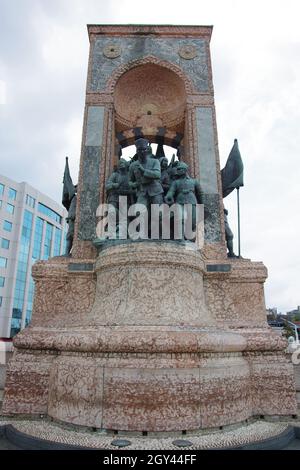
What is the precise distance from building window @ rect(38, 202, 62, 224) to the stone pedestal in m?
54.4

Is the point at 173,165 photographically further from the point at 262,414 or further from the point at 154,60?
the point at 262,414

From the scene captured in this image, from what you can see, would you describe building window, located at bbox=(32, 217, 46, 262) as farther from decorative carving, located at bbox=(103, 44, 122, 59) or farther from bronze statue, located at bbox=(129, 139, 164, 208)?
bronze statue, located at bbox=(129, 139, 164, 208)

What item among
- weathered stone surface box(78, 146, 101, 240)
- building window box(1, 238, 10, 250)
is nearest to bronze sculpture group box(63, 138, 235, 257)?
weathered stone surface box(78, 146, 101, 240)

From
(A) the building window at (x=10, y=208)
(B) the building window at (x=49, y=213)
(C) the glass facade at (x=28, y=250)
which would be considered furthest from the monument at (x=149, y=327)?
(B) the building window at (x=49, y=213)

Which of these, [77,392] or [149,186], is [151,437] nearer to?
[77,392]

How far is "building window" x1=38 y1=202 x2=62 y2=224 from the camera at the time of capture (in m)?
60.4

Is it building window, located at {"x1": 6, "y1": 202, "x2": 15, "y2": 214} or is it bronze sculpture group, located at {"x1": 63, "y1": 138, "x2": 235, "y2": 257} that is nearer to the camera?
bronze sculpture group, located at {"x1": 63, "y1": 138, "x2": 235, "y2": 257}

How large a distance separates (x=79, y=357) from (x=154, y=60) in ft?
31.1

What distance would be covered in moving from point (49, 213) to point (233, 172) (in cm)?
5619

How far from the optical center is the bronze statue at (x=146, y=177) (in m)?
8.27

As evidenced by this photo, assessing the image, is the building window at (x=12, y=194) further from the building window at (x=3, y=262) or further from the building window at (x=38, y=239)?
the building window at (x=3, y=262)

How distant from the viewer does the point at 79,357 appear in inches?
235

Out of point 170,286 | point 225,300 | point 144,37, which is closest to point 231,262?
point 225,300

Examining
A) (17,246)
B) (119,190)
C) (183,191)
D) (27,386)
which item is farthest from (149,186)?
(17,246)
